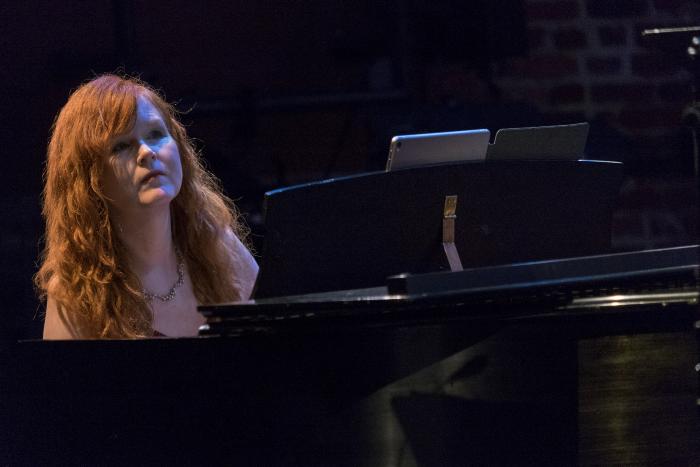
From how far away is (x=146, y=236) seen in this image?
2.13 metres

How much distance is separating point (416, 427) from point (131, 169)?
0.80 m

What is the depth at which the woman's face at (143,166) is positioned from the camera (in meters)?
2.01

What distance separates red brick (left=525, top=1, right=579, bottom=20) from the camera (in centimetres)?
331

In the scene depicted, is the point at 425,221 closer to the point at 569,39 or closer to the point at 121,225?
the point at 121,225

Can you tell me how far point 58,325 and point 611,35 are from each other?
2.09 meters

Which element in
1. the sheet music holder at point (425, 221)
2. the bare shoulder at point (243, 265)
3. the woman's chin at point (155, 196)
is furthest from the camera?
the bare shoulder at point (243, 265)

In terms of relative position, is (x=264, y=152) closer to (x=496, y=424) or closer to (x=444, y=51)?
(x=444, y=51)

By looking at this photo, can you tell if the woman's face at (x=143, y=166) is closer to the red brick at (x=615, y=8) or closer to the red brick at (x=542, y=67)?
the red brick at (x=542, y=67)

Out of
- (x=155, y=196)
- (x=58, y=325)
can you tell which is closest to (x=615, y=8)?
(x=155, y=196)

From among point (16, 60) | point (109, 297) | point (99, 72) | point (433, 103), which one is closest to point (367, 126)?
point (433, 103)

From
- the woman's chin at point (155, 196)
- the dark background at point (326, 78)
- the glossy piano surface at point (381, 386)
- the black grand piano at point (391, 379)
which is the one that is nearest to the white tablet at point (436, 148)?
the black grand piano at point (391, 379)

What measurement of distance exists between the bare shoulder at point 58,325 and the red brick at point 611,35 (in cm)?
Result: 204

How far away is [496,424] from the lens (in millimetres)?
1609

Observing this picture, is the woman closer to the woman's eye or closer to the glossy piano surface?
the woman's eye
